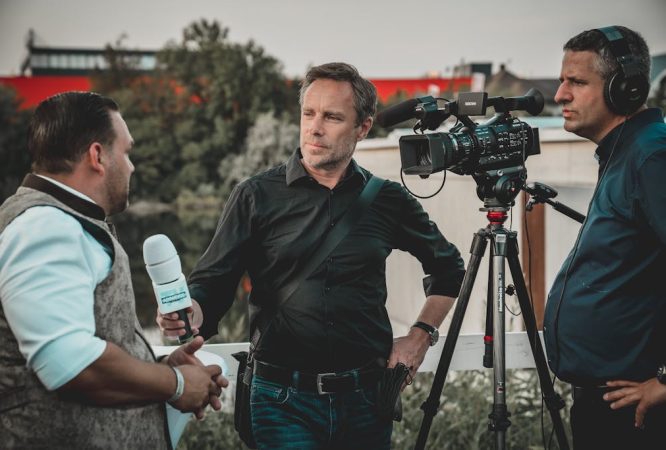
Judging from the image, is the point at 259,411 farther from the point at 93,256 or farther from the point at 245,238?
the point at 93,256

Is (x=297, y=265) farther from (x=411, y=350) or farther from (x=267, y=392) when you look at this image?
(x=411, y=350)

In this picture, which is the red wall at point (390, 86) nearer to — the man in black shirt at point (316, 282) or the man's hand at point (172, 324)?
the man in black shirt at point (316, 282)

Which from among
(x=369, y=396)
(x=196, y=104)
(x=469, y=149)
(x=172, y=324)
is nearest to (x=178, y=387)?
(x=172, y=324)

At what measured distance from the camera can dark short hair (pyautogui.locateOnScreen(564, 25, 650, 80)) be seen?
95.3 inches

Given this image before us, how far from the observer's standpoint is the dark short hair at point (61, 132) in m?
1.78

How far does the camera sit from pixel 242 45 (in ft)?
176

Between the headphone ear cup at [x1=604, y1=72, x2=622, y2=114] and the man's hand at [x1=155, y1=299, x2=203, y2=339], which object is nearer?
the man's hand at [x1=155, y1=299, x2=203, y2=339]

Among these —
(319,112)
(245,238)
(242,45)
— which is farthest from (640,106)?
(242,45)

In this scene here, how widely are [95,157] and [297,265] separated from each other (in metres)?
0.85

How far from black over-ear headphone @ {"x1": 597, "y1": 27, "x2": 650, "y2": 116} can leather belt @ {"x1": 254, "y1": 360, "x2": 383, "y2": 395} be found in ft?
3.99

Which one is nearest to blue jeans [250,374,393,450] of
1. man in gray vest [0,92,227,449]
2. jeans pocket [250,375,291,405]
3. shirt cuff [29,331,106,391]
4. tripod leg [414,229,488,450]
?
jeans pocket [250,375,291,405]

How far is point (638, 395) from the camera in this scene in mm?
2215

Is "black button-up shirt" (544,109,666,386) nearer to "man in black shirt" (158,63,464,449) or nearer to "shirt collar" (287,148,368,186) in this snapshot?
"man in black shirt" (158,63,464,449)

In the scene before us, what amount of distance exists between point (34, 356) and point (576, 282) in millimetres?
1626
